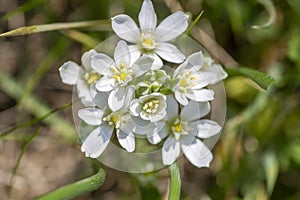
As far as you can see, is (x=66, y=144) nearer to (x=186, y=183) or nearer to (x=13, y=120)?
(x=13, y=120)

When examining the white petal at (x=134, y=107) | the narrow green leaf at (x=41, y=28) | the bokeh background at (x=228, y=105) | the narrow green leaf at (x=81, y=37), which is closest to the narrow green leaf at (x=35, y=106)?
the bokeh background at (x=228, y=105)

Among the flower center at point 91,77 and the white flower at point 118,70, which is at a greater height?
the white flower at point 118,70

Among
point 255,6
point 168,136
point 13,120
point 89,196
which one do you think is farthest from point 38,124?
point 255,6

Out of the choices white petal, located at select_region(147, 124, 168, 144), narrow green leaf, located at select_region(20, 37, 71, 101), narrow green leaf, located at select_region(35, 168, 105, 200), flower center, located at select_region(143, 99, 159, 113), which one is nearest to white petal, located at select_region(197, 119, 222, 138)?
white petal, located at select_region(147, 124, 168, 144)

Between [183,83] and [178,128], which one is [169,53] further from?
[178,128]

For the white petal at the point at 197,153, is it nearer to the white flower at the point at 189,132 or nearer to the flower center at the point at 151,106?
the white flower at the point at 189,132

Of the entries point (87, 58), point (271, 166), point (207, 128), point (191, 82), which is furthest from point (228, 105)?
point (87, 58)

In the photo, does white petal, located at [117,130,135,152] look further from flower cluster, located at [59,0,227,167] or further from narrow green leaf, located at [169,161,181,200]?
narrow green leaf, located at [169,161,181,200]
